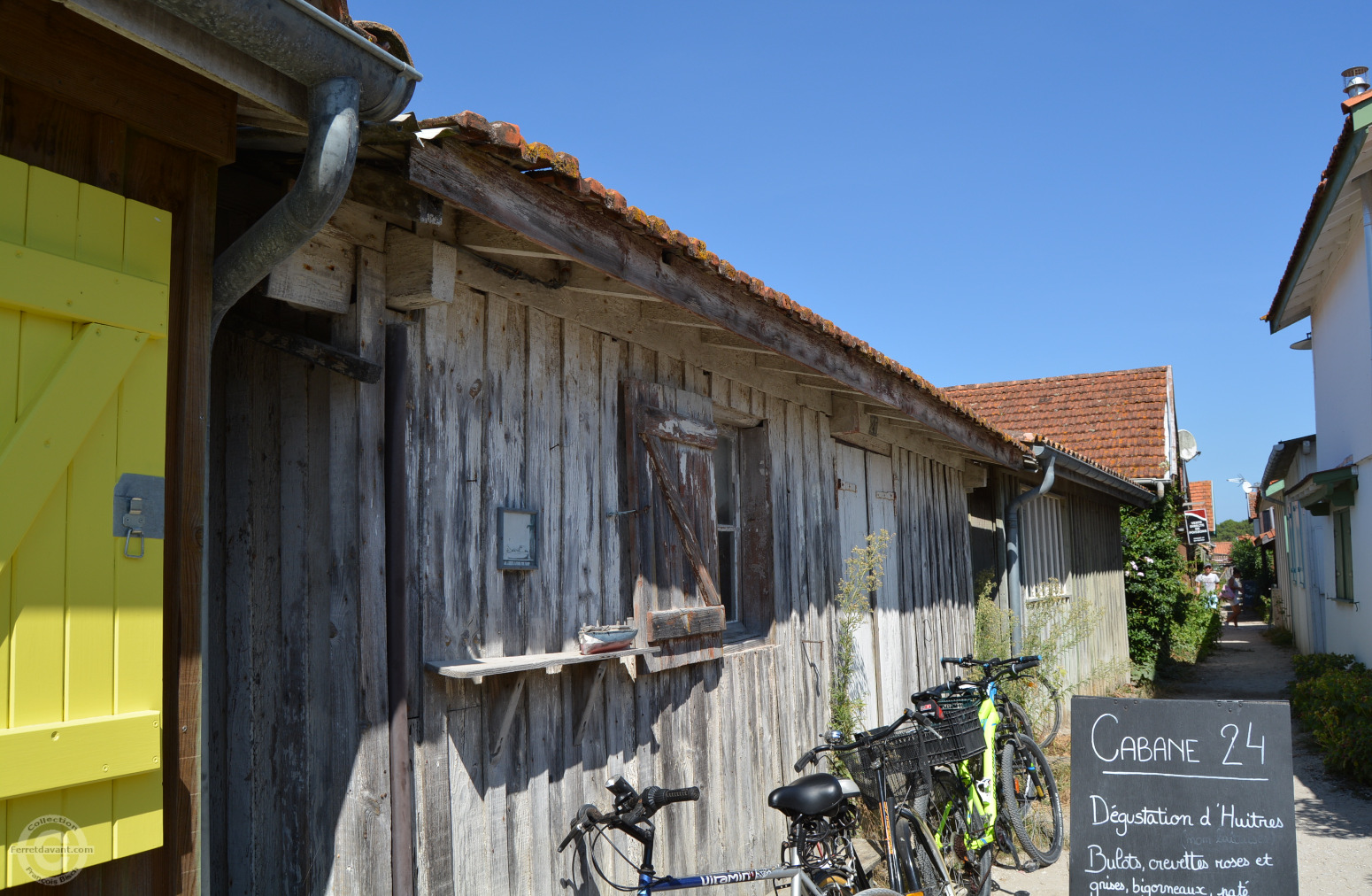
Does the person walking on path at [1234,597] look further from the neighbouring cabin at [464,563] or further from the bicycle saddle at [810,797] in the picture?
the bicycle saddle at [810,797]

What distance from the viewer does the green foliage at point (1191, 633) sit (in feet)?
52.5

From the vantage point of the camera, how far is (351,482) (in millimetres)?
2697

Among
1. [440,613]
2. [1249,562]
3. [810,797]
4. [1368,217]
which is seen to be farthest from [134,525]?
[1249,562]

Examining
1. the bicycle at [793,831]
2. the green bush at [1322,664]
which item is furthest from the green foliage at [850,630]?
the green bush at [1322,664]

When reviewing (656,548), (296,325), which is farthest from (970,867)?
(296,325)

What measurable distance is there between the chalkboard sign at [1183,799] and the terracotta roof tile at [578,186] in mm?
2152

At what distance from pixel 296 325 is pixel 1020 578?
835 centimetres

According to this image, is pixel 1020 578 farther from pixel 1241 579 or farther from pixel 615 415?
pixel 1241 579

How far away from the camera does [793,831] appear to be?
12.0ft

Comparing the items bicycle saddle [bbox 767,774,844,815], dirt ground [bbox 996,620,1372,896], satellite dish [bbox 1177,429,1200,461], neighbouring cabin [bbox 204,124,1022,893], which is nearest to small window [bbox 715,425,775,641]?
neighbouring cabin [bbox 204,124,1022,893]

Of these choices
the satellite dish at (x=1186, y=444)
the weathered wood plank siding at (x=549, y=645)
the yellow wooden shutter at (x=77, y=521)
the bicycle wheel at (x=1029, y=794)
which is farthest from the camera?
the satellite dish at (x=1186, y=444)

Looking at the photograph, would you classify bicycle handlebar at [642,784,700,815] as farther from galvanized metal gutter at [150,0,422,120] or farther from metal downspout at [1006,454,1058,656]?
metal downspout at [1006,454,1058,656]

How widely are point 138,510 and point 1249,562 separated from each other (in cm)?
4128

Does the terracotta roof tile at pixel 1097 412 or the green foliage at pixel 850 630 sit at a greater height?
the terracotta roof tile at pixel 1097 412
